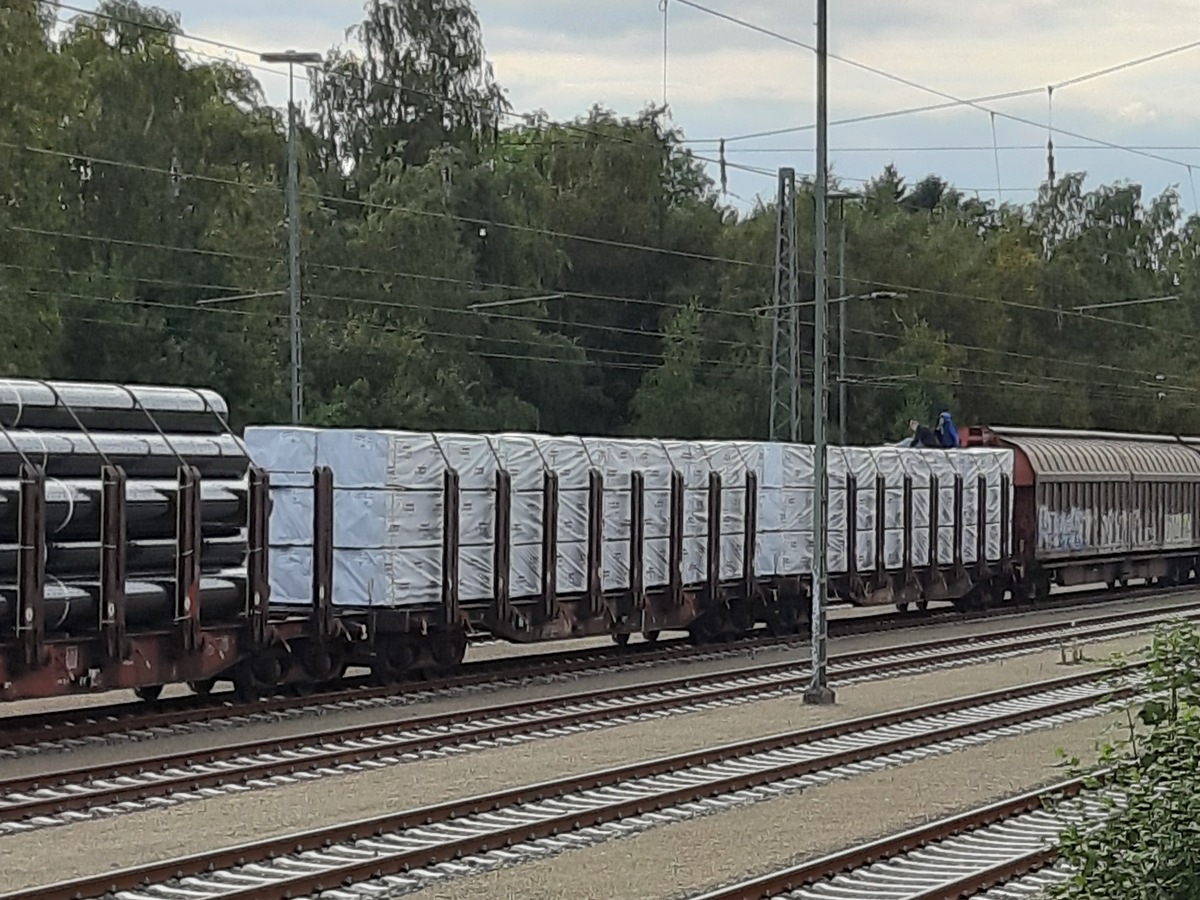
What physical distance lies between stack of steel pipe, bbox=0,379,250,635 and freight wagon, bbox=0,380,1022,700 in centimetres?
2

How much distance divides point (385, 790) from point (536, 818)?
6.07 ft

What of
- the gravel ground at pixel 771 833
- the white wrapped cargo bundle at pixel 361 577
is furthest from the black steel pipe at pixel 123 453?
the gravel ground at pixel 771 833

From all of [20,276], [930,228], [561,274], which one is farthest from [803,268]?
[20,276]

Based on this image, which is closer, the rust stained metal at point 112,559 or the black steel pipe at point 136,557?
the black steel pipe at point 136,557

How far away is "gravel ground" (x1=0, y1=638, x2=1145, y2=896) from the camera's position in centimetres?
1195

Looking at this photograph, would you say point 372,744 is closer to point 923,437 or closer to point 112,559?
point 112,559

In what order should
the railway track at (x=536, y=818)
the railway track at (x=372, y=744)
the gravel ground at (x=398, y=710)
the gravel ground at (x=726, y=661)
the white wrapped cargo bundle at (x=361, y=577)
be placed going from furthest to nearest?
the gravel ground at (x=726, y=661) < the white wrapped cargo bundle at (x=361, y=577) < the gravel ground at (x=398, y=710) < the railway track at (x=372, y=744) < the railway track at (x=536, y=818)

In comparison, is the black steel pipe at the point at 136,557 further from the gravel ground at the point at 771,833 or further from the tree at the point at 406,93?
the tree at the point at 406,93

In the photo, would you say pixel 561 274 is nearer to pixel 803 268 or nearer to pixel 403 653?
pixel 803 268

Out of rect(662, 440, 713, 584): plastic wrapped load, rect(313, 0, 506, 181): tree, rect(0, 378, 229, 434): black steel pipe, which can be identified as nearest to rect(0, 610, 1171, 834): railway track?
rect(662, 440, 713, 584): plastic wrapped load

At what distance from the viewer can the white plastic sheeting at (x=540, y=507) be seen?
2077cm

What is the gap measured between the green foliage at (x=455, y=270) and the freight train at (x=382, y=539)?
1193 cm

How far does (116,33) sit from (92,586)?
145 ft

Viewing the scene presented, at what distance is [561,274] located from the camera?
216ft
